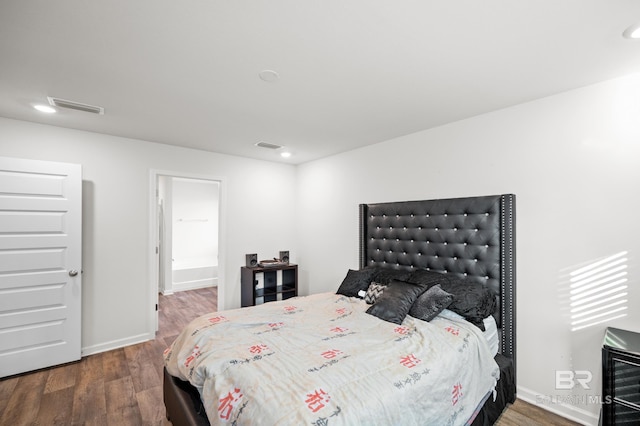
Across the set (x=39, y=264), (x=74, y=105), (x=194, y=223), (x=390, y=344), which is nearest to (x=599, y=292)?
(x=390, y=344)

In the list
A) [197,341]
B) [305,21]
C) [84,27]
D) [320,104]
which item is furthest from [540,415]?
[84,27]

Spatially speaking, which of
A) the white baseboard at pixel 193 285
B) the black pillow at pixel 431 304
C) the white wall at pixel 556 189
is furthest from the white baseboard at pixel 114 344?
the white wall at pixel 556 189

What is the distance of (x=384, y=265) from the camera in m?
3.41

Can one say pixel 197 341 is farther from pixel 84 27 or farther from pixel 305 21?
pixel 305 21

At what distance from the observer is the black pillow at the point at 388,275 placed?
2.96m

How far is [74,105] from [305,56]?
216 centimetres

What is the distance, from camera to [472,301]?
2344 millimetres

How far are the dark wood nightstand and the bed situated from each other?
59cm

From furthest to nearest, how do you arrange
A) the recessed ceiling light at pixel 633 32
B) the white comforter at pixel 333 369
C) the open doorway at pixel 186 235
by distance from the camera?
the open doorway at pixel 186 235 → the recessed ceiling light at pixel 633 32 → the white comforter at pixel 333 369

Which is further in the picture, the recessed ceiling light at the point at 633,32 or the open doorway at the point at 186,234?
the open doorway at the point at 186,234

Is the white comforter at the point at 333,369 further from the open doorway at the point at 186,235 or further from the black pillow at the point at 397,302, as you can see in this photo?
the open doorway at the point at 186,235

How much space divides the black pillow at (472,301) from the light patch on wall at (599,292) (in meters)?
0.54

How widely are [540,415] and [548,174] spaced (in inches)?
73.3

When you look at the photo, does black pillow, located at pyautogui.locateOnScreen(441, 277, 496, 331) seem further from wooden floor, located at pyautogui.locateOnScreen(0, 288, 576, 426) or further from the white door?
the white door
